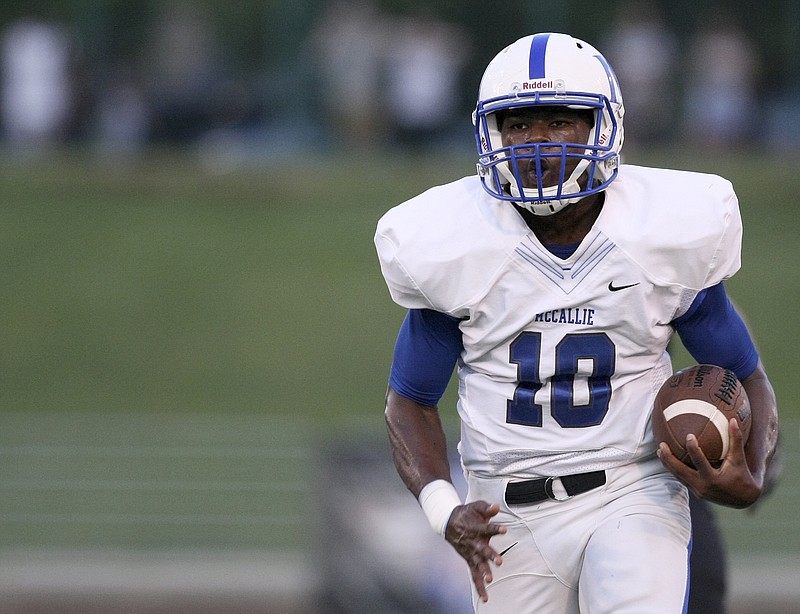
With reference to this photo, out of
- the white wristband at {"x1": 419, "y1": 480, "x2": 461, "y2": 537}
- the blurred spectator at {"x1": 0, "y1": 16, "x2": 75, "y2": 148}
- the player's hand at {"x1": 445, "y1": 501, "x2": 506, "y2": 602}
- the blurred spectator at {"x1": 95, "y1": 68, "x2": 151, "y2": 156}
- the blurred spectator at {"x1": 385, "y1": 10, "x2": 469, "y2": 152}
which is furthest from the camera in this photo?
the blurred spectator at {"x1": 95, "y1": 68, "x2": 151, "y2": 156}

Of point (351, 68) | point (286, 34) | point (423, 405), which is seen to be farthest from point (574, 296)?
point (286, 34)

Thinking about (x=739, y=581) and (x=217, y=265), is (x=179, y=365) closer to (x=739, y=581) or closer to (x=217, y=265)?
(x=217, y=265)

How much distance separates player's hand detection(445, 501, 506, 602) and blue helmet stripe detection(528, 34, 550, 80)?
1019mm

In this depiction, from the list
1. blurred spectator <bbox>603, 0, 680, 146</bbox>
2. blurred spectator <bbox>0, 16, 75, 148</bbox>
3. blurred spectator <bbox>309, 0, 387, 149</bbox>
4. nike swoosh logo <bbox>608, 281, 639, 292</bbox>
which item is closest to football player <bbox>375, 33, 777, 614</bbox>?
nike swoosh logo <bbox>608, 281, 639, 292</bbox>

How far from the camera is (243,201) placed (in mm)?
14117

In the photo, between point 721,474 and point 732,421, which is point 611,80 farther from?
point 721,474

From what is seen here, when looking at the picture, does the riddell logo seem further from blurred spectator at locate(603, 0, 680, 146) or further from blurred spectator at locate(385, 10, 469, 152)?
blurred spectator at locate(385, 10, 469, 152)

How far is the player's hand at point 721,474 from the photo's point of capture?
10.3 ft

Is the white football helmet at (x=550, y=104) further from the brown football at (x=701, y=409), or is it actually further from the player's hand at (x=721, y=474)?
the player's hand at (x=721, y=474)

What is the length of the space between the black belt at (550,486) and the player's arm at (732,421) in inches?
9.1

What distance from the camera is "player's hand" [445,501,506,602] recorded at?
3129 millimetres

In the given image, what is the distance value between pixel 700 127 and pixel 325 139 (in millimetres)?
3738

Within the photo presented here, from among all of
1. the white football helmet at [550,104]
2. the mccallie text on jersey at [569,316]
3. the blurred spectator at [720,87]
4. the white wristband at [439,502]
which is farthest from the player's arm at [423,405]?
the blurred spectator at [720,87]

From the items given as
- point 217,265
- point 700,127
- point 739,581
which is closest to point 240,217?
point 217,265
